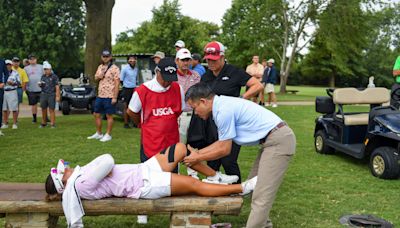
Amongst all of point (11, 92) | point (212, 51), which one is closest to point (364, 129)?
point (212, 51)

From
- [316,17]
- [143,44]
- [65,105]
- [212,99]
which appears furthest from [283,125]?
[143,44]

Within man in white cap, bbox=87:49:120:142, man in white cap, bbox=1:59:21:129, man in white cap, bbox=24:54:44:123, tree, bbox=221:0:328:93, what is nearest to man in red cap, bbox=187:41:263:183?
man in white cap, bbox=87:49:120:142

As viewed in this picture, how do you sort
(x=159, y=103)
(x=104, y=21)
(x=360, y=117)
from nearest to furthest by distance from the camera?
1. (x=159, y=103)
2. (x=360, y=117)
3. (x=104, y=21)

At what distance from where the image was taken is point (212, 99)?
3.70m

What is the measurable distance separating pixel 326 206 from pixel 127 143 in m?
5.13

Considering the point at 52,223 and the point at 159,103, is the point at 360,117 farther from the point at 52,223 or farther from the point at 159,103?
the point at 52,223

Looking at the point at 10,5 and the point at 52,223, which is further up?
the point at 10,5

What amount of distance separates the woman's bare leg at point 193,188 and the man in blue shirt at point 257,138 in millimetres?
257

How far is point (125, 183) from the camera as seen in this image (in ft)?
13.0

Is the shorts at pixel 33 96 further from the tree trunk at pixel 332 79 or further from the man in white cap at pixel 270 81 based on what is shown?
the tree trunk at pixel 332 79

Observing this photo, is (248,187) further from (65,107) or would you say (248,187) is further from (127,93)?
(65,107)

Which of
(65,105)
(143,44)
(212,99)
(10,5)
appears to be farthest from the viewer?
(143,44)

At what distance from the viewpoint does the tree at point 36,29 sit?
34.5 metres

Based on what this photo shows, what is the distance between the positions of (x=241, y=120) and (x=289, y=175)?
10.8ft
